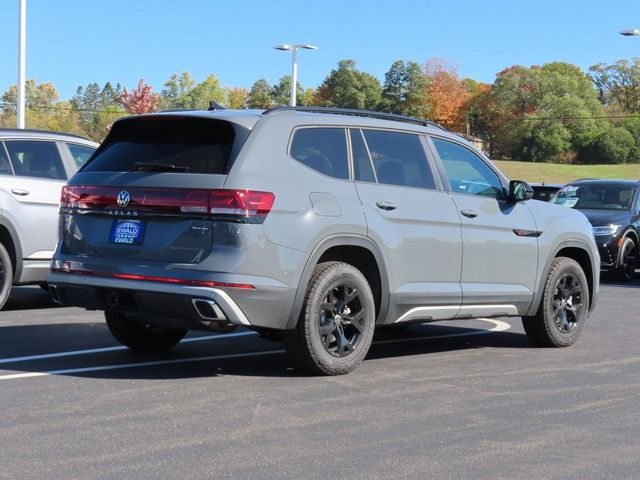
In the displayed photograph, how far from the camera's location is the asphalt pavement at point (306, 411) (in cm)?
474

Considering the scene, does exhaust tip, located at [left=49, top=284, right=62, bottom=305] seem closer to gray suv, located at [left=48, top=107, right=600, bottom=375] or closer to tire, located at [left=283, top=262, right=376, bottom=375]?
gray suv, located at [left=48, top=107, right=600, bottom=375]

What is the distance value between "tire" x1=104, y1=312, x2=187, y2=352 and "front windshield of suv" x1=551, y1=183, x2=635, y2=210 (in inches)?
450

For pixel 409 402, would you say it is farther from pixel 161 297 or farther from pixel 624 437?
pixel 161 297

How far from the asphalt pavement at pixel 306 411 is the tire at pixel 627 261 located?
8.06 m

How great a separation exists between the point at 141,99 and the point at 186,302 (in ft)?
315

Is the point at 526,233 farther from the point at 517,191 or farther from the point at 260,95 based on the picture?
the point at 260,95

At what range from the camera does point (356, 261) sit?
23.6ft

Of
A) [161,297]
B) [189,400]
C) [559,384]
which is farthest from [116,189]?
[559,384]

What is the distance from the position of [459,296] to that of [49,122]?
10393cm

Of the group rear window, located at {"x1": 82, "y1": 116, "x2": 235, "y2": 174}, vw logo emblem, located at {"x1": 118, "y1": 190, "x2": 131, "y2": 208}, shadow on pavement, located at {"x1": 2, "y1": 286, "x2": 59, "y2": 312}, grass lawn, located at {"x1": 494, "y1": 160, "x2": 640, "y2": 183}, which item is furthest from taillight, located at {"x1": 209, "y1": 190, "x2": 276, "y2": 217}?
grass lawn, located at {"x1": 494, "y1": 160, "x2": 640, "y2": 183}

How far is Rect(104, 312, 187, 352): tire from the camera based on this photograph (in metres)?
7.71

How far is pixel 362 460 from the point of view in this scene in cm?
484

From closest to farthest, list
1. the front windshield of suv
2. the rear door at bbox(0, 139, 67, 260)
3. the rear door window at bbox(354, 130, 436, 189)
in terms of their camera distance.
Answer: the rear door window at bbox(354, 130, 436, 189) → the rear door at bbox(0, 139, 67, 260) → the front windshield of suv

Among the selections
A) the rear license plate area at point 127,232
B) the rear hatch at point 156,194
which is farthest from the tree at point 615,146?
the rear license plate area at point 127,232
